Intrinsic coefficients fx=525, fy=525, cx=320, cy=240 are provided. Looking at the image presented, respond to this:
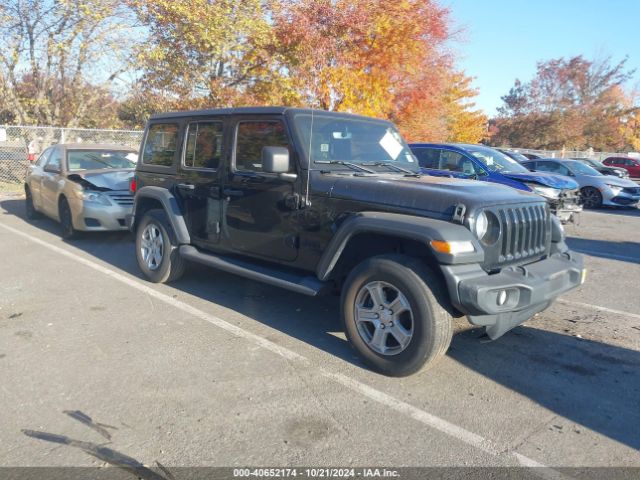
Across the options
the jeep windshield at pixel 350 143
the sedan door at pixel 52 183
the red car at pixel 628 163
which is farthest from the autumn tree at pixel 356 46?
the red car at pixel 628 163

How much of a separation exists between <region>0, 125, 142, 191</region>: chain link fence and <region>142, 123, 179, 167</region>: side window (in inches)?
401

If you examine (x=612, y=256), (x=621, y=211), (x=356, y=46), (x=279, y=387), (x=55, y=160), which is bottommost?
(x=279, y=387)

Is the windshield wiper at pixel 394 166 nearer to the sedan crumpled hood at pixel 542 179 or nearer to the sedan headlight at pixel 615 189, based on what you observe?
the sedan crumpled hood at pixel 542 179

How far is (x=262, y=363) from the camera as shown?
4.00 metres

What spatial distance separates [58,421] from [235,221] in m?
2.41

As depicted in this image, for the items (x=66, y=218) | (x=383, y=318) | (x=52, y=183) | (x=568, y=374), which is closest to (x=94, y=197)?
(x=66, y=218)

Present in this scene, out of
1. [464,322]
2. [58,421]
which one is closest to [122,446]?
[58,421]

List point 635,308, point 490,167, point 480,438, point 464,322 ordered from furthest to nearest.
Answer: point 490,167
point 635,308
point 464,322
point 480,438

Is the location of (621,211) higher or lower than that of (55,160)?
lower

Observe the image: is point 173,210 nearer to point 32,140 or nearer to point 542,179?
point 542,179

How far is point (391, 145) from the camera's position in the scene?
5.25m

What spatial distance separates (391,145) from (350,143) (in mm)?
568

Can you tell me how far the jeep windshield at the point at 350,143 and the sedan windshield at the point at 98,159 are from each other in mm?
5141

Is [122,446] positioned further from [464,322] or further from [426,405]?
[464,322]
